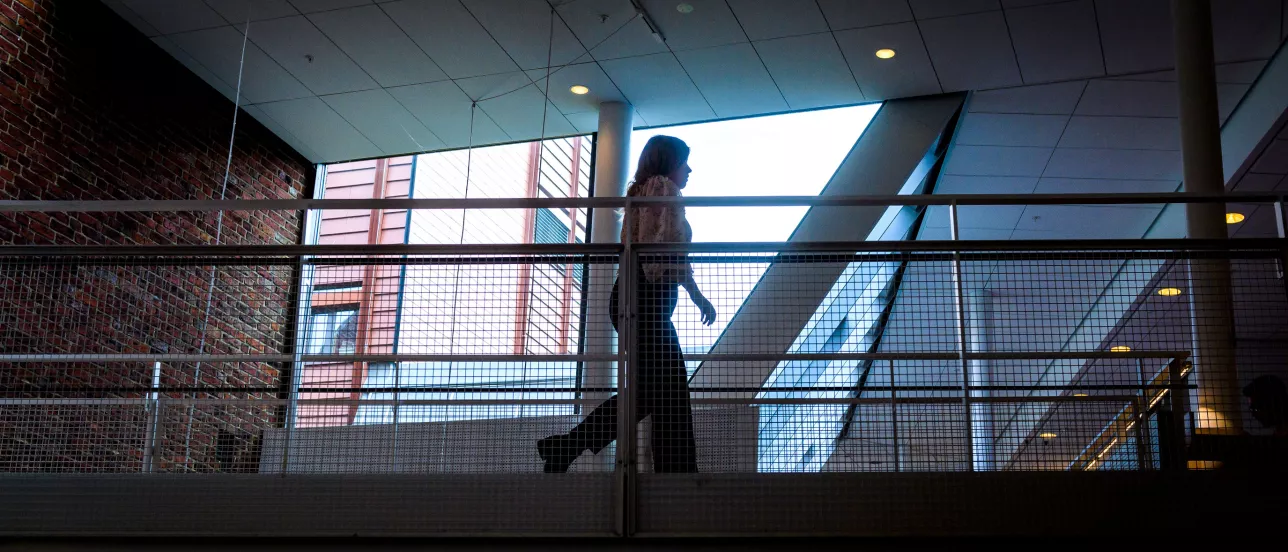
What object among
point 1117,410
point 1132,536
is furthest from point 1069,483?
point 1117,410

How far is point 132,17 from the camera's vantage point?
742 cm

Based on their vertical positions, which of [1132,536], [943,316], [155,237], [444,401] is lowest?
[1132,536]

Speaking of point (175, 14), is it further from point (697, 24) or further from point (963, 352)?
point (963, 352)

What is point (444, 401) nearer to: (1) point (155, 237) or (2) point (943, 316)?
(2) point (943, 316)

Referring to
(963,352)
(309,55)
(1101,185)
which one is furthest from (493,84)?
(1101,185)

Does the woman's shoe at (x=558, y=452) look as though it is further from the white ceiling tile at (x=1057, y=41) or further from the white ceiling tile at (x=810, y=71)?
the white ceiling tile at (x=1057, y=41)

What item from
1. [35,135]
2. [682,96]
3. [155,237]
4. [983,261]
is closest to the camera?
[983,261]

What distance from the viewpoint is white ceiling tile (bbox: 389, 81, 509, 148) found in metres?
8.41

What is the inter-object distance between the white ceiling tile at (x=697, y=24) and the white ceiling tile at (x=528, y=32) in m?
0.64

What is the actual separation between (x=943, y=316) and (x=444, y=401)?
1.74 m

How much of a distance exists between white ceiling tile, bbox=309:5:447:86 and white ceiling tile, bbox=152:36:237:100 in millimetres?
1166

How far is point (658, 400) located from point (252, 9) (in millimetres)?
4872

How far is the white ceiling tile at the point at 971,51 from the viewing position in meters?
7.21

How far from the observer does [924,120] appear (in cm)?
824
